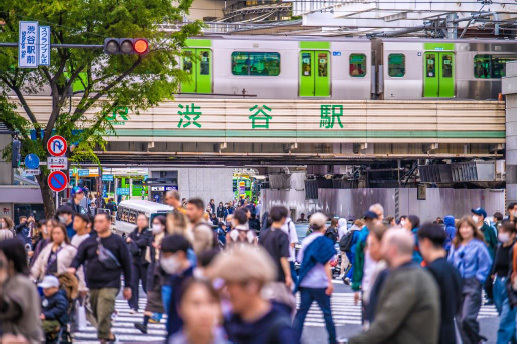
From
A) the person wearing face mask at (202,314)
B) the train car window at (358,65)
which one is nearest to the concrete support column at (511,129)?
the train car window at (358,65)

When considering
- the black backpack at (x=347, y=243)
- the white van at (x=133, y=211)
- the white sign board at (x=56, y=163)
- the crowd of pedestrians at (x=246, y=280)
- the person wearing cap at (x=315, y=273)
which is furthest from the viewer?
the white van at (x=133, y=211)

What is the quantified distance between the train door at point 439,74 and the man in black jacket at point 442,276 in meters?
25.9

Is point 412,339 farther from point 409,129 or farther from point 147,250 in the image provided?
point 409,129

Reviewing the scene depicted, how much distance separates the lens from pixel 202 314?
4625 millimetres

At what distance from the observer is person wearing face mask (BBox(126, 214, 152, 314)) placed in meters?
15.5

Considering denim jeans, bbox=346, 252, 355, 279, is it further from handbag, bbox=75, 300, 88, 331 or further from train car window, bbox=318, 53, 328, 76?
train car window, bbox=318, 53, 328, 76

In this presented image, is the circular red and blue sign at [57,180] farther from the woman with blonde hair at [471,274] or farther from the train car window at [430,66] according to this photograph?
the train car window at [430,66]

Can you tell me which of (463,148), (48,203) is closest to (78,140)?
(48,203)

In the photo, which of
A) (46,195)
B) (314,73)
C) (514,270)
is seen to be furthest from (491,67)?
(514,270)

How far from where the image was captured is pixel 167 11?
23219 mm

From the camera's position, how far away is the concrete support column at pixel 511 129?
33844mm

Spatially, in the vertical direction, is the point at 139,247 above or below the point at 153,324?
above

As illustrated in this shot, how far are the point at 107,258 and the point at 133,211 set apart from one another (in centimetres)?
2223

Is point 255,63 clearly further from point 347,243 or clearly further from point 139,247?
point 139,247
